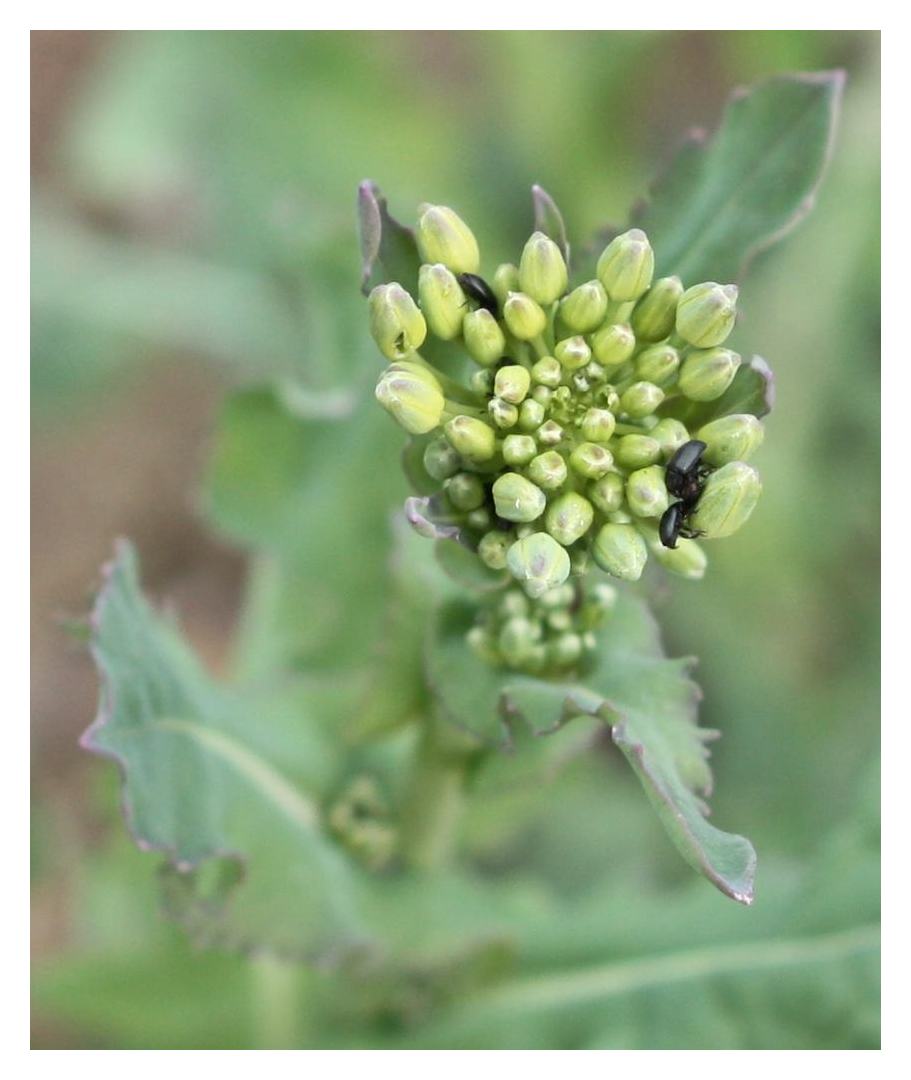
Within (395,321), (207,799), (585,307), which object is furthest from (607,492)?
(207,799)

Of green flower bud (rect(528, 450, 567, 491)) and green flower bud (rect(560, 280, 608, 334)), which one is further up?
green flower bud (rect(560, 280, 608, 334))

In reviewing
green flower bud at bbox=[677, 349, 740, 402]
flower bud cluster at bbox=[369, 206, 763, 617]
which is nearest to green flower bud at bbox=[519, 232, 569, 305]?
flower bud cluster at bbox=[369, 206, 763, 617]

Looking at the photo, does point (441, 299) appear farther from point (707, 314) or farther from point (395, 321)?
point (707, 314)

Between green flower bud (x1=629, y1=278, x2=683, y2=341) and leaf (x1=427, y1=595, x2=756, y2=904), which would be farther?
green flower bud (x1=629, y1=278, x2=683, y2=341)

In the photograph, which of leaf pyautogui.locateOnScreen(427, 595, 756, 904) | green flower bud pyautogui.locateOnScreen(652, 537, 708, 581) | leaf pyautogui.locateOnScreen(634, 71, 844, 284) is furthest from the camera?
leaf pyautogui.locateOnScreen(634, 71, 844, 284)

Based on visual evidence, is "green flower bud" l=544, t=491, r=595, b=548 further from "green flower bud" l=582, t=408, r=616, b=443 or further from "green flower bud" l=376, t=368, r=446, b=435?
"green flower bud" l=376, t=368, r=446, b=435

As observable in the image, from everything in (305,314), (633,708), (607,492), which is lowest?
(633,708)

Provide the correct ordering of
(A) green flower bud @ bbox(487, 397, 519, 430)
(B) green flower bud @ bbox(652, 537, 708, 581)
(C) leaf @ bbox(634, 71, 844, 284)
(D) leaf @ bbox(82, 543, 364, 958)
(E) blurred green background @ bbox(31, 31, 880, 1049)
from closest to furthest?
(A) green flower bud @ bbox(487, 397, 519, 430)
(B) green flower bud @ bbox(652, 537, 708, 581)
(D) leaf @ bbox(82, 543, 364, 958)
(C) leaf @ bbox(634, 71, 844, 284)
(E) blurred green background @ bbox(31, 31, 880, 1049)

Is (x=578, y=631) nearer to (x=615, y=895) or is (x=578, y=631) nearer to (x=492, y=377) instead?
(x=492, y=377)
